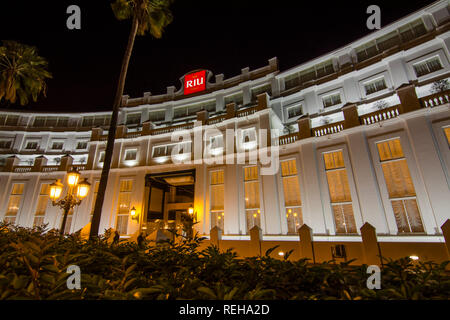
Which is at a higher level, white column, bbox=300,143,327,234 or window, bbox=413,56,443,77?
window, bbox=413,56,443,77

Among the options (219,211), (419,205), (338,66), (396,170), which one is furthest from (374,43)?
(219,211)

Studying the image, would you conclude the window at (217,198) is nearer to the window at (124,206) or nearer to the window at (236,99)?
the window at (124,206)

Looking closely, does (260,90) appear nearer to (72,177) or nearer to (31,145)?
(72,177)

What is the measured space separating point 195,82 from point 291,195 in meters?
19.5

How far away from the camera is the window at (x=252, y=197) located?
17781mm

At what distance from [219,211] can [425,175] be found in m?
14.8

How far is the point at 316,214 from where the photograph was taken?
1512 cm

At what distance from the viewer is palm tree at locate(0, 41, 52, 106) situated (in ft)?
47.2

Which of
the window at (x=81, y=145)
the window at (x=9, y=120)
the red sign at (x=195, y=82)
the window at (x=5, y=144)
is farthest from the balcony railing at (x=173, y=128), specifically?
the window at (x=9, y=120)

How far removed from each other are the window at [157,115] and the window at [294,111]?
15923 millimetres

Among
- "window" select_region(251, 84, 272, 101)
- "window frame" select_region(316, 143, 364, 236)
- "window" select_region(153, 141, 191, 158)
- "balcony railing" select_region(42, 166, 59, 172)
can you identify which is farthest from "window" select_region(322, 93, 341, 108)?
"balcony railing" select_region(42, 166, 59, 172)

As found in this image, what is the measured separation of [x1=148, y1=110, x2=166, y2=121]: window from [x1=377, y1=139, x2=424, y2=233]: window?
23.7 m

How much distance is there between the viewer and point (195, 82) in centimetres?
2777

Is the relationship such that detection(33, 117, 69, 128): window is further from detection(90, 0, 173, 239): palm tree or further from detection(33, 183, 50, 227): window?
detection(90, 0, 173, 239): palm tree
